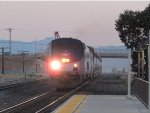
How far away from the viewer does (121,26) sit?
59062 millimetres

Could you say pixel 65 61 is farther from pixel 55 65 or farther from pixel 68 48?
pixel 68 48

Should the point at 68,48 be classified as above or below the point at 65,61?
above

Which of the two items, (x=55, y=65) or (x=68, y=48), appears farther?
(x=68, y=48)

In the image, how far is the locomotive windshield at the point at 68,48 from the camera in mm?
37188

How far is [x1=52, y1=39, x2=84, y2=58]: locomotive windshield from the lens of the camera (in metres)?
37.2

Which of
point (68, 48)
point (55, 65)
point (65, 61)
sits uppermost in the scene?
point (68, 48)

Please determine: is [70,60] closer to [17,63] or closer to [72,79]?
[72,79]

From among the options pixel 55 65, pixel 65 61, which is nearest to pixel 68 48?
pixel 65 61

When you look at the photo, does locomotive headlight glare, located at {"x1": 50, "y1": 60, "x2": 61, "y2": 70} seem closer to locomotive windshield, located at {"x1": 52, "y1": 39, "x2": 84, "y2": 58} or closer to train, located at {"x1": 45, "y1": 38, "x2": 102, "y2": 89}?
train, located at {"x1": 45, "y1": 38, "x2": 102, "y2": 89}

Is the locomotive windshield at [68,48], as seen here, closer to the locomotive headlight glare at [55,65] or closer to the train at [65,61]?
the train at [65,61]

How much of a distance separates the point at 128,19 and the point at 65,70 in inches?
904

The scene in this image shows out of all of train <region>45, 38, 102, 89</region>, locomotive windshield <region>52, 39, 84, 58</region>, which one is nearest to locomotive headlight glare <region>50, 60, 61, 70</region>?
train <region>45, 38, 102, 89</region>

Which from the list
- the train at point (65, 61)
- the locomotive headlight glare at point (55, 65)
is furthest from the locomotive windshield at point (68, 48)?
the locomotive headlight glare at point (55, 65)

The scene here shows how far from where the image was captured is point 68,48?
37656mm
